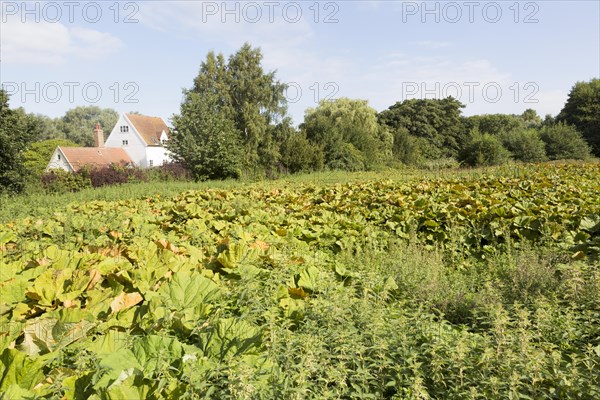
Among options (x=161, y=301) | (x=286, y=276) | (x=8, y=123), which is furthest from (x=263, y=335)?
(x=8, y=123)

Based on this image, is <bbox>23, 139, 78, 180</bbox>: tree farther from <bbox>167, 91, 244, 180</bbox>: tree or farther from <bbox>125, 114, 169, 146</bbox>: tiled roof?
<bbox>167, 91, 244, 180</bbox>: tree

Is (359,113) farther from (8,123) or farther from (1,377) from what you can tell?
(1,377)

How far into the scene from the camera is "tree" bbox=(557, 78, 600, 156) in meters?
40.3

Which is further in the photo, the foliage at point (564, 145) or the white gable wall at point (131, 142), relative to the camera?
the white gable wall at point (131, 142)

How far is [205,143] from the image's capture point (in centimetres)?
2364

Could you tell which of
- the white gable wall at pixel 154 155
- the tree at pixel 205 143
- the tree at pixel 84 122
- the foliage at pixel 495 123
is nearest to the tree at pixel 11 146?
the tree at pixel 205 143

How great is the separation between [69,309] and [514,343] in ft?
8.17

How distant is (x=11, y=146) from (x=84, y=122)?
78929 mm

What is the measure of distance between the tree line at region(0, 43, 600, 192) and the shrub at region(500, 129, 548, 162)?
76mm

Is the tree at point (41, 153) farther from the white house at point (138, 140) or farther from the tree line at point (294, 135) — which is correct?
the white house at point (138, 140)

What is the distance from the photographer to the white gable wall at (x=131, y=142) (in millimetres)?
45344

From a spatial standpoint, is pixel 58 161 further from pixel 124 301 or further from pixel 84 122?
pixel 84 122

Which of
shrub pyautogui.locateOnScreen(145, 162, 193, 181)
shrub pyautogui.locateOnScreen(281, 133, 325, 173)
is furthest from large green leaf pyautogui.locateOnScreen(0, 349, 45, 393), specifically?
shrub pyautogui.locateOnScreen(281, 133, 325, 173)

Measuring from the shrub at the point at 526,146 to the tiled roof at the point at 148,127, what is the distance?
35.6m
